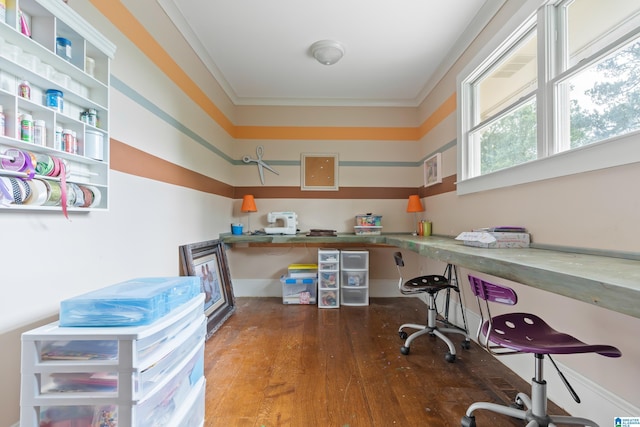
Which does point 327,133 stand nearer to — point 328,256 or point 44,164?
point 328,256

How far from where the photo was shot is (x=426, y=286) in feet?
7.02

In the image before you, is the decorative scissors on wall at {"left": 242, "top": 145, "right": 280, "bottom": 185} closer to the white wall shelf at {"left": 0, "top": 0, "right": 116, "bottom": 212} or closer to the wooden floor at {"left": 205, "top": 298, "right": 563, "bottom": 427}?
the wooden floor at {"left": 205, "top": 298, "right": 563, "bottom": 427}

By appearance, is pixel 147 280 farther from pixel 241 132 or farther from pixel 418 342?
pixel 241 132

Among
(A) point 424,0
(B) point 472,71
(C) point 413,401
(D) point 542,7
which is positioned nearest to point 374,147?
(B) point 472,71

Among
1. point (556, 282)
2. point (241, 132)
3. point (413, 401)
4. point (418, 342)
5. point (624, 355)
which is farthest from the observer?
point (241, 132)

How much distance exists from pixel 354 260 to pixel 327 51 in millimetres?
2355

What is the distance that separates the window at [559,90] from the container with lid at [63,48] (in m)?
2.53

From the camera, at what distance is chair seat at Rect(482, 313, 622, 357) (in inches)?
41.7

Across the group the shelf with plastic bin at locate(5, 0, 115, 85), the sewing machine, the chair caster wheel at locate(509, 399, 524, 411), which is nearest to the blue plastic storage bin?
the shelf with plastic bin at locate(5, 0, 115, 85)

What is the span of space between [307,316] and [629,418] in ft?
7.51

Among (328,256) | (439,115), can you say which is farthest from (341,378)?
(439,115)

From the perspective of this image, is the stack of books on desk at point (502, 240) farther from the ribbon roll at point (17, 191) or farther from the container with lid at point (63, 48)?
the container with lid at point (63, 48)

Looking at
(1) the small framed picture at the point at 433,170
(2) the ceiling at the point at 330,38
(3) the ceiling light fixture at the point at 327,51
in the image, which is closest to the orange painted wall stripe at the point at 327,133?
(2) the ceiling at the point at 330,38

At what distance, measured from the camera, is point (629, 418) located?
1.12 meters
